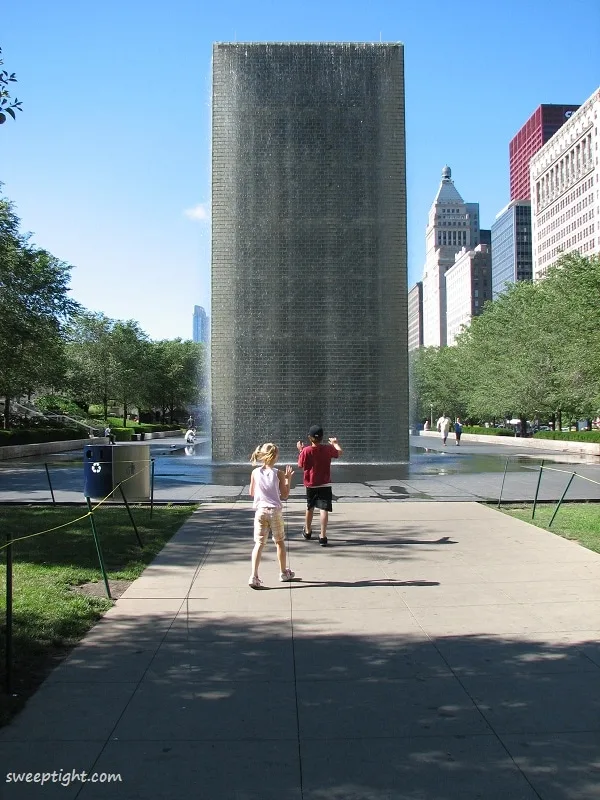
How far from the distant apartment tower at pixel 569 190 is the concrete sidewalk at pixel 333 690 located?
389 feet

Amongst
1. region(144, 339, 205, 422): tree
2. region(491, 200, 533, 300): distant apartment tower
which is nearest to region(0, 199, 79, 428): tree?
region(144, 339, 205, 422): tree

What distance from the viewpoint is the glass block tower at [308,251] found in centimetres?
2848

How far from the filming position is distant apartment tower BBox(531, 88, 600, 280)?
431 ft

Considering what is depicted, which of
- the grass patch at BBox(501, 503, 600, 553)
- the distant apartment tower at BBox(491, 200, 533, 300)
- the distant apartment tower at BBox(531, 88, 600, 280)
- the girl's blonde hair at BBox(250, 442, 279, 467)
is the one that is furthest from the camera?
the distant apartment tower at BBox(491, 200, 533, 300)

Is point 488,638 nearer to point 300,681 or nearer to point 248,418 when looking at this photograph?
point 300,681

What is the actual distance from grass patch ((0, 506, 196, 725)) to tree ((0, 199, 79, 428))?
1980cm

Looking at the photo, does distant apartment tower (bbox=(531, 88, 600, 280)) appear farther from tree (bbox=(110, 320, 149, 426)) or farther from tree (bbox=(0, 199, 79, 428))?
tree (bbox=(0, 199, 79, 428))

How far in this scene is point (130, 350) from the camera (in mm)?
63156

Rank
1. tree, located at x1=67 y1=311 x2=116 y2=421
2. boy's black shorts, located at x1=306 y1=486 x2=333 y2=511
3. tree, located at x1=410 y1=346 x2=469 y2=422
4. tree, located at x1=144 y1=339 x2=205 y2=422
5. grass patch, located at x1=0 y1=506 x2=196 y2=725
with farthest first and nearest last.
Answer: tree, located at x1=144 y1=339 x2=205 y2=422, tree, located at x1=410 y1=346 x2=469 y2=422, tree, located at x1=67 y1=311 x2=116 y2=421, boy's black shorts, located at x1=306 y1=486 x2=333 y2=511, grass patch, located at x1=0 y1=506 x2=196 y2=725

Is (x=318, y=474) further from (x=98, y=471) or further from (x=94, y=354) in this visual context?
(x=94, y=354)

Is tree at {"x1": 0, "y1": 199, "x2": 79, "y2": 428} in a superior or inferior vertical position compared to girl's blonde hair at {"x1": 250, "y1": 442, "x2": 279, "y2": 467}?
superior

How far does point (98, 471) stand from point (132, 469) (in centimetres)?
65

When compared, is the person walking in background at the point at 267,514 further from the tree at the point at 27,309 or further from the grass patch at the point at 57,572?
the tree at the point at 27,309

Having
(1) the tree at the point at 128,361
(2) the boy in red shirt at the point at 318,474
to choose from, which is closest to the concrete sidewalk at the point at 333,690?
(2) the boy in red shirt at the point at 318,474
